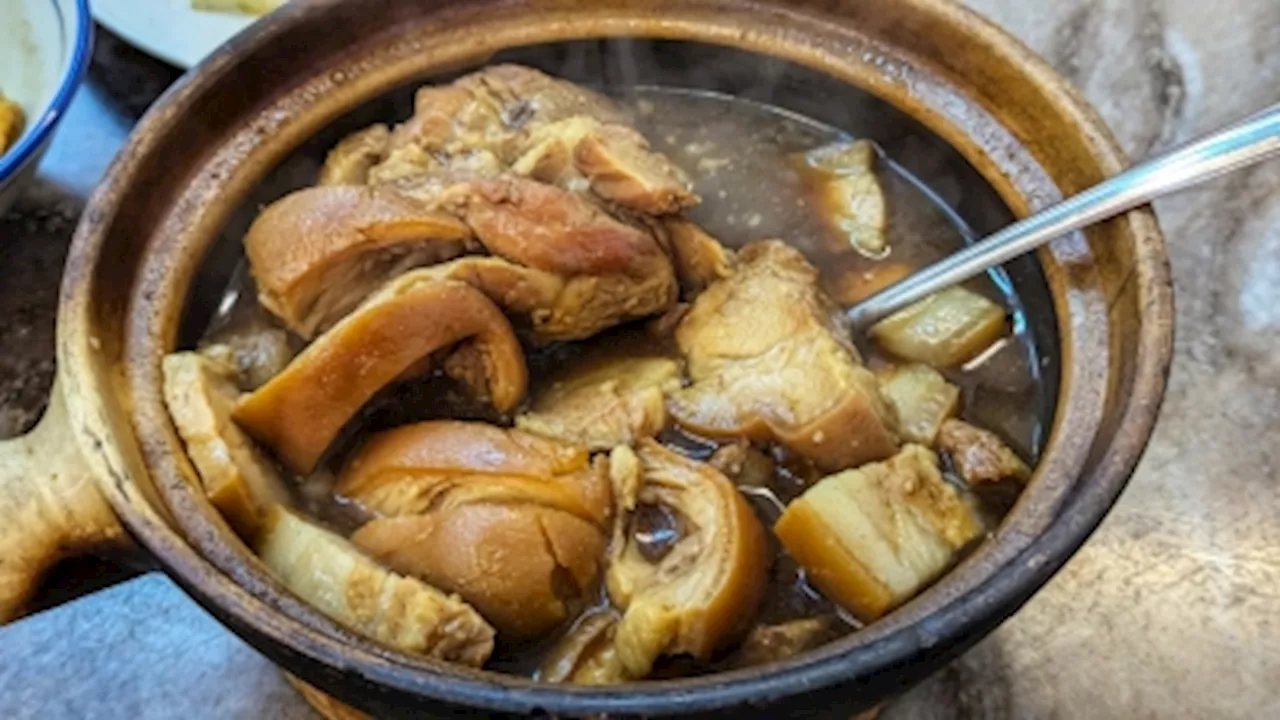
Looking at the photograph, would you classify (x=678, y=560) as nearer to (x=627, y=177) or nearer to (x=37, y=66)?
(x=627, y=177)

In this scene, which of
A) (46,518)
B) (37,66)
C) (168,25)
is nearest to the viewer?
(46,518)

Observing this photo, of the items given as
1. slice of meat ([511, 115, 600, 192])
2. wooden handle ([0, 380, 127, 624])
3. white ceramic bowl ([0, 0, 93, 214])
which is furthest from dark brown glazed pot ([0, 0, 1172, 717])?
white ceramic bowl ([0, 0, 93, 214])

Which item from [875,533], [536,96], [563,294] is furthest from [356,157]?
[875,533]

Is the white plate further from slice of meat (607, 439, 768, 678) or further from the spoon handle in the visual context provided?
the spoon handle

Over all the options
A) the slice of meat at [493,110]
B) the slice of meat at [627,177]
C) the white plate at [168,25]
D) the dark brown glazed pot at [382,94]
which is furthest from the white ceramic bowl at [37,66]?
the slice of meat at [627,177]

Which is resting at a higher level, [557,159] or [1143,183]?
[1143,183]

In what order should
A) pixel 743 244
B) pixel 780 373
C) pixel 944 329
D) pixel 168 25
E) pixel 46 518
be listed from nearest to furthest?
pixel 46 518
pixel 780 373
pixel 944 329
pixel 743 244
pixel 168 25

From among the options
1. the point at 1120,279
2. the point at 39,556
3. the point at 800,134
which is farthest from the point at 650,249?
the point at 39,556

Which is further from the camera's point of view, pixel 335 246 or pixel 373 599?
pixel 335 246
